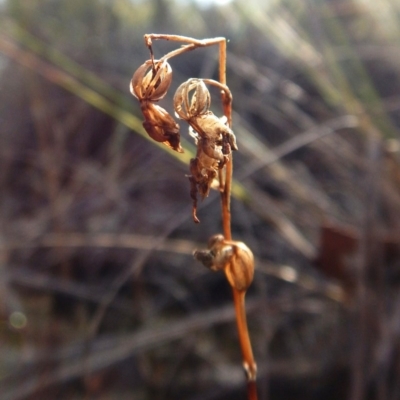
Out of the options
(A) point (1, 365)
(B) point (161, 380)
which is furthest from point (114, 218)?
(B) point (161, 380)

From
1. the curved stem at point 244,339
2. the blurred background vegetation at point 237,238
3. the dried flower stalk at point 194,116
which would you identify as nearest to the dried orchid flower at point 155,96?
the dried flower stalk at point 194,116

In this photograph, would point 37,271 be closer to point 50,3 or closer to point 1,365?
point 1,365

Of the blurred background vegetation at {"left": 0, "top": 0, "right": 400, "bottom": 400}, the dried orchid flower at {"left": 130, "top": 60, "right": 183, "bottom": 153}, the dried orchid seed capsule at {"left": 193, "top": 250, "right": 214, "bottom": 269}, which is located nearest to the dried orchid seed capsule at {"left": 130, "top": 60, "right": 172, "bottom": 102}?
the dried orchid flower at {"left": 130, "top": 60, "right": 183, "bottom": 153}

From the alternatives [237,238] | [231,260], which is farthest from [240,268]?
[237,238]

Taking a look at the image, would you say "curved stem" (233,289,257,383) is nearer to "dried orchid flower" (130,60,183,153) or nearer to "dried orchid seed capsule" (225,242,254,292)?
"dried orchid seed capsule" (225,242,254,292)

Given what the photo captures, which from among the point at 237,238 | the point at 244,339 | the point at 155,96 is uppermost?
the point at 237,238

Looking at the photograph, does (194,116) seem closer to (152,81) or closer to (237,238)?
(152,81)

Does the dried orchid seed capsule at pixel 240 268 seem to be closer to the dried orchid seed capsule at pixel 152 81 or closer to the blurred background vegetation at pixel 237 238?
the dried orchid seed capsule at pixel 152 81
